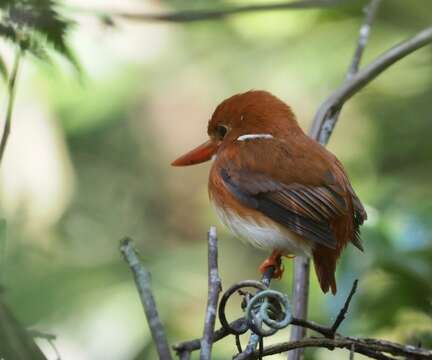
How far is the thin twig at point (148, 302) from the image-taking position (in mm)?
1118

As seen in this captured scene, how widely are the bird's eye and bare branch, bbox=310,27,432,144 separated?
1.95 feet

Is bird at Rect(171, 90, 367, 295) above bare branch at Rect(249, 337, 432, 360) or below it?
above

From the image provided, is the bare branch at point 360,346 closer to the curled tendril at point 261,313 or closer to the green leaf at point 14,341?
the curled tendril at point 261,313

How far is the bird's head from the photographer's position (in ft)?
9.34

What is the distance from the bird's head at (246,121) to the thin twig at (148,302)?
155 cm

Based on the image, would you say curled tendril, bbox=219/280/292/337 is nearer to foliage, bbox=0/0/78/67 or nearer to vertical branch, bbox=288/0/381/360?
vertical branch, bbox=288/0/381/360

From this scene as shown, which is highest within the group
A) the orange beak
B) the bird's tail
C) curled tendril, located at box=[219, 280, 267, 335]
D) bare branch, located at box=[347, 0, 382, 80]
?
bare branch, located at box=[347, 0, 382, 80]

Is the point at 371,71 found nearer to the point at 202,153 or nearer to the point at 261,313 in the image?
the point at 202,153

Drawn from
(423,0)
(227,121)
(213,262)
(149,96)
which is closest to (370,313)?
(227,121)

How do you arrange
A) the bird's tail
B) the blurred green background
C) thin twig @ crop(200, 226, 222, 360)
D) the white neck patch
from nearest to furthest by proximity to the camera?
1. thin twig @ crop(200, 226, 222, 360)
2. the bird's tail
3. the white neck patch
4. the blurred green background

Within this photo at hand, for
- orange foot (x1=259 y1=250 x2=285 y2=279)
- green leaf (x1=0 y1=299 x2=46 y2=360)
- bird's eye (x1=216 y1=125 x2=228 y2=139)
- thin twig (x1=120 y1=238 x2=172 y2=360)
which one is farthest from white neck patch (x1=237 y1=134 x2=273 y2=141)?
green leaf (x1=0 y1=299 x2=46 y2=360)

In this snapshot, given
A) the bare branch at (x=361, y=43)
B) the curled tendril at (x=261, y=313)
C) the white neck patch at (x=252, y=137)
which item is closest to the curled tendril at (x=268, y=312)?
the curled tendril at (x=261, y=313)

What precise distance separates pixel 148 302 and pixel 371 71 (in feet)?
4.47

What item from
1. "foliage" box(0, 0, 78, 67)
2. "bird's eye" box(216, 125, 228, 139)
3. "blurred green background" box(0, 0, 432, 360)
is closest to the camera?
"foliage" box(0, 0, 78, 67)
